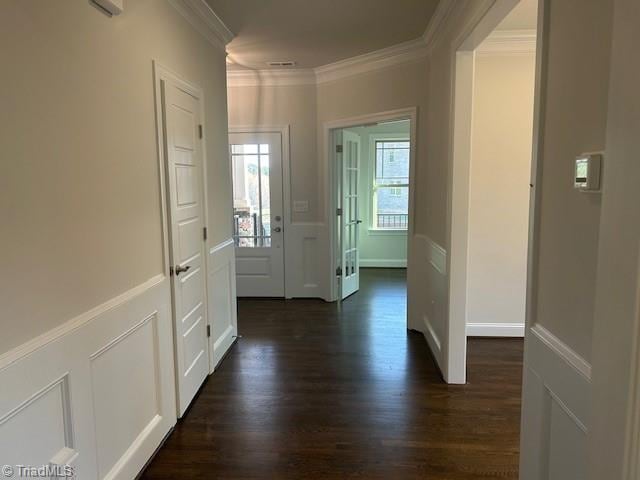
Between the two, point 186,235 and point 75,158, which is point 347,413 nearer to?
point 186,235

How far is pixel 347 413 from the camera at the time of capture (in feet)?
8.92

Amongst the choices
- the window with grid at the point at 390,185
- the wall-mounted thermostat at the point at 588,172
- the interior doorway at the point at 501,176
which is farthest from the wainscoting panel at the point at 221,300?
the window with grid at the point at 390,185

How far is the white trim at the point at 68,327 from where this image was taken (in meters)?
1.32

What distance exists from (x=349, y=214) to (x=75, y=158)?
401 centimetres

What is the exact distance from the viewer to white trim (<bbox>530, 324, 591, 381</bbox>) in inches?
49.8

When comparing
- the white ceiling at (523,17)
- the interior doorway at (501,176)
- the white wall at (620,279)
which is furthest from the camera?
the interior doorway at (501,176)

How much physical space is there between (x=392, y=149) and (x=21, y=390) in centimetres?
663

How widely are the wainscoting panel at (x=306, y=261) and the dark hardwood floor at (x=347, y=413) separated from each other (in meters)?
1.13

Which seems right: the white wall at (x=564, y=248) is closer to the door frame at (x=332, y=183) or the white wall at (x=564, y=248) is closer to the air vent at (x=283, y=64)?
the door frame at (x=332, y=183)

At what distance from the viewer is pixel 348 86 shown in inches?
186

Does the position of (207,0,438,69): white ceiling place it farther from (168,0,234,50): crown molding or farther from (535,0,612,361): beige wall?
(535,0,612,361): beige wall

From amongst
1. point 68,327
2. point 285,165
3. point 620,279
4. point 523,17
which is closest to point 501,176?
point 523,17

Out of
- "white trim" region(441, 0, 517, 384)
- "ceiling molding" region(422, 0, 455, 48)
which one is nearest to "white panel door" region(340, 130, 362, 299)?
"ceiling molding" region(422, 0, 455, 48)

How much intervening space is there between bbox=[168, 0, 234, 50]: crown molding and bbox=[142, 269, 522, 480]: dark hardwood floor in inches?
98.3
